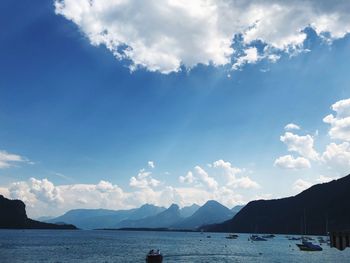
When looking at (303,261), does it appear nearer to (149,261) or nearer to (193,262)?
(193,262)

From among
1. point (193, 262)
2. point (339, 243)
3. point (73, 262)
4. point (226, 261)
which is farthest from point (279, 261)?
point (339, 243)

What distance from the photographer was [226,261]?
119062 mm

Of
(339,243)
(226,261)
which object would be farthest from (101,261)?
(339,243)

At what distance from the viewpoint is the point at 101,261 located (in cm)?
11156

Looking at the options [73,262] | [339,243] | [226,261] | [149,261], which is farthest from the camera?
[226,261]

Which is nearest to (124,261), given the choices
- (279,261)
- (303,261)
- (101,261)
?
(101,261)

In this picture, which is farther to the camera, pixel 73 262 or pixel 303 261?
pixel 303 261

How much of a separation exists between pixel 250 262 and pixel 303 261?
696 inches

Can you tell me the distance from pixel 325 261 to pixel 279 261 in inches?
512

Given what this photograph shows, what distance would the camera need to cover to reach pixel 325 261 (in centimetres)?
12094

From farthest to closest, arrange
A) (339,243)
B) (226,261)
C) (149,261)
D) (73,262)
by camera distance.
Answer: (226,261) → (73,262) → (149,261) → (339,243)

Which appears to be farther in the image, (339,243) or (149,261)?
(149,261)

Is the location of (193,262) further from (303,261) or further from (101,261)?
(303,261)

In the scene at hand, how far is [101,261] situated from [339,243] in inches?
3663
